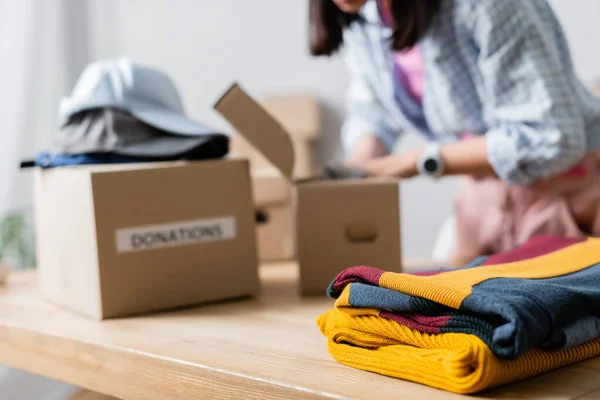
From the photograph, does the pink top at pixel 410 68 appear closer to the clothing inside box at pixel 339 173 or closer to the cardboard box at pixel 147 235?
the clothing inside box at pixel 339 173

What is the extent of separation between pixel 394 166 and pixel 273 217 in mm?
319

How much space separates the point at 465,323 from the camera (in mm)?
577

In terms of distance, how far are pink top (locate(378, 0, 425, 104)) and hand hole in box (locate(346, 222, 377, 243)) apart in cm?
29

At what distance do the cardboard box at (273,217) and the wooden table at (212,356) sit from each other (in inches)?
11.4

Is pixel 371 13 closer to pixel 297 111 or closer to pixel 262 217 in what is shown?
pixel 262 217

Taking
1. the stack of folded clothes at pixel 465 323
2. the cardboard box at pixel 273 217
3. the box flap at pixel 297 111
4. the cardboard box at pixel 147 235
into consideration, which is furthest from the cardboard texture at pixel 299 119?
the stack of folded clothes at pixel 465 323

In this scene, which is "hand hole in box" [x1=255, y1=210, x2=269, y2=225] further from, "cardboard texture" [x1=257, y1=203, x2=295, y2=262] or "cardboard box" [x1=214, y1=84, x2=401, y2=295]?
"cardboard box" [x1=214, y1=84, x2=401, y2=295]

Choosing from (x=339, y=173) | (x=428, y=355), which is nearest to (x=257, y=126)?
(x=339, y=173)

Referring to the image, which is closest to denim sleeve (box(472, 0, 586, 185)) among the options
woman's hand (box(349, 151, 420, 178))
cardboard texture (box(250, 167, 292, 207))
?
woman's hand (box(349, 151, 420, 178))

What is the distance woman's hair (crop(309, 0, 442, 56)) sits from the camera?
1.09 m

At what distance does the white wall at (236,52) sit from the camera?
2131 millimetres

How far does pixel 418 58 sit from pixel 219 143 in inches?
15.2

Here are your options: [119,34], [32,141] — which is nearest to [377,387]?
[32,141]

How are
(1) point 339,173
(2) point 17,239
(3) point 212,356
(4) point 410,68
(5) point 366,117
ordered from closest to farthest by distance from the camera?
1. (3) point 212,356
2. (1) point 339,173
3. (4) point 410,68
4. (5) point 366,117
5. (2) point 17,239
